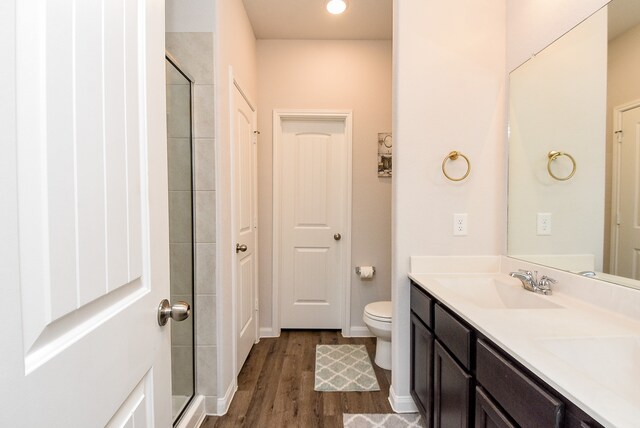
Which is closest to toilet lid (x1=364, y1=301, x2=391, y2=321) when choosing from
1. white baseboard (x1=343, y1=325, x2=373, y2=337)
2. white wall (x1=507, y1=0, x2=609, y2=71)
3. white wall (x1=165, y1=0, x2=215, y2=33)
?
white baseboard (x1=343, y1=325, x2=373, y2=337)

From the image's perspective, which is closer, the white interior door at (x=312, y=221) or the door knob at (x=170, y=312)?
the door knob at (x=170, y=312)

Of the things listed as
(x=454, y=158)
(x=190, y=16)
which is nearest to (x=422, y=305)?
(x=454, y=158)

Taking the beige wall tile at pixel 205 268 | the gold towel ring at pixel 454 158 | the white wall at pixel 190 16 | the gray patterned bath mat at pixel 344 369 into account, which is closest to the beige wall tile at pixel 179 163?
the beige wall tile at pixel 205 268

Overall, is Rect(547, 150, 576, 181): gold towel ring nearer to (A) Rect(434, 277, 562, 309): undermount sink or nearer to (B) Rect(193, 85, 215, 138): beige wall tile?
(A) Rect(434, 277, 562, 309): undermount sink

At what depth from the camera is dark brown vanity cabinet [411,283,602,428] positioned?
0.74m

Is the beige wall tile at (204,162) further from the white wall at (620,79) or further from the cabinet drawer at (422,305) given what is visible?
the white wall at (620,79)

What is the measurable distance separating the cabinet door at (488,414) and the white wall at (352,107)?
71.6 inches

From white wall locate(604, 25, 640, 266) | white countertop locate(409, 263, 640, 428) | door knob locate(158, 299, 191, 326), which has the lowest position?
white countertop locate(409, 263, 640, 428)

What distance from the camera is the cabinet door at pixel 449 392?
111cm

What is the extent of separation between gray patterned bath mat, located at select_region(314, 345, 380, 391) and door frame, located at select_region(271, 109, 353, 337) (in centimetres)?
32

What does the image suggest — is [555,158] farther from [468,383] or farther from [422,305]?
[468,383]

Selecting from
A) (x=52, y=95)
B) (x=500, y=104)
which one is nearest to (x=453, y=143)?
(x=500, y=104)

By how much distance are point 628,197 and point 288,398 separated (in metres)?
1.99

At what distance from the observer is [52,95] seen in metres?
0.42
